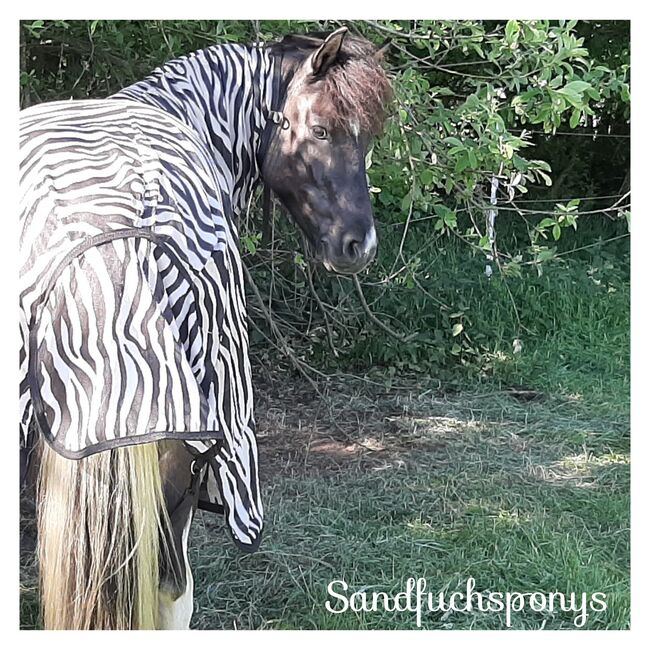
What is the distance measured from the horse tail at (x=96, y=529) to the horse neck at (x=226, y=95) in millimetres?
760

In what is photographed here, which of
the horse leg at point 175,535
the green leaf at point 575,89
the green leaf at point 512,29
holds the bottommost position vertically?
the horse leg at point 175,535

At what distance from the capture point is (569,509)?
9.11ft

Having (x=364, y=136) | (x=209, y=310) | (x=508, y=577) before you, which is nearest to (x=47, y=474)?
(x=209, y=310)

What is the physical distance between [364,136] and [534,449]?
1.59 meters

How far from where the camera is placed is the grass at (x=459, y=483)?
7.80 feet

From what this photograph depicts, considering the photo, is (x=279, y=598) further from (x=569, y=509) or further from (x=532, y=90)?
(x=532, y=90)

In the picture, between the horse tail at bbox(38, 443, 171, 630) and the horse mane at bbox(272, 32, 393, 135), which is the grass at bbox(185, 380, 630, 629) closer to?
the horse tail at bbox(38, 443, 171, 630)

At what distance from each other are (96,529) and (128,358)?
0.90 ft

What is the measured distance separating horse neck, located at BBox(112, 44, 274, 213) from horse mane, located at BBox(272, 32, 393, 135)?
125 mm

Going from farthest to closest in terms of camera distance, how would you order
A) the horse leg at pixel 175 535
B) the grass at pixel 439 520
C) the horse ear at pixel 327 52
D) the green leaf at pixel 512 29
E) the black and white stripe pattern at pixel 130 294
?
the grass at pixel 439 520 < the green leaf at pixel 512 29 < the horse ear at pixel 327 52 < the horse leg at pixel 175 535 < the black and white stripe pattern at pixel 130 294

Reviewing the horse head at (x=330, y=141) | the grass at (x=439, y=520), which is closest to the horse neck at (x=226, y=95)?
the horse head at (x=330, y=141)

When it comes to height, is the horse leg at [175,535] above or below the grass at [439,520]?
above

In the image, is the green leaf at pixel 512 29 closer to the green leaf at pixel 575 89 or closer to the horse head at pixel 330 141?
the green leaf at pixel 575 89

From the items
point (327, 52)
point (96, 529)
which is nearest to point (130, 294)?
point (96, 529)
